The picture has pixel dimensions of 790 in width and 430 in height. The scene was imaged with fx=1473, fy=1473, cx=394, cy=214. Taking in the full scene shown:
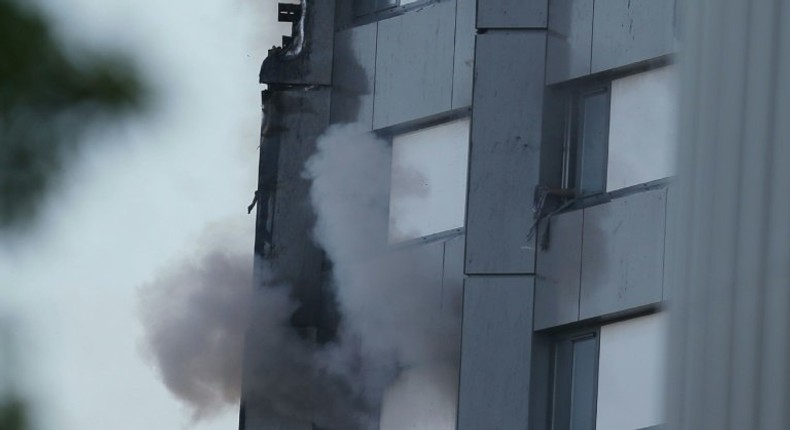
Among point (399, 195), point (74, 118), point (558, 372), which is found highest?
point (399, 195)

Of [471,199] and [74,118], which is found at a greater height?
[471,199]

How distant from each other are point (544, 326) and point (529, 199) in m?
1.33

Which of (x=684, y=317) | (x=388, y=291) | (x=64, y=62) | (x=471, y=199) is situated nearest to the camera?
(x=64, y=62)

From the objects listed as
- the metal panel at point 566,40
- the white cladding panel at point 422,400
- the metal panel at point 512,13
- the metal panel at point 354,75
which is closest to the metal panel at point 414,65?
the metal panel at point 354,75

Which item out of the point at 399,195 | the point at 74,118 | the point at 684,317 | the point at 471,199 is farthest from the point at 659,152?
the point at 74,118

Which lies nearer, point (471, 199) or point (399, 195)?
point (471, 199)

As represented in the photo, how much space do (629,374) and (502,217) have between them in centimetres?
210

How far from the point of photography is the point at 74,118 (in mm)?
2336

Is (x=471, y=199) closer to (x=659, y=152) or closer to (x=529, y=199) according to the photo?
(x=529, y=199)

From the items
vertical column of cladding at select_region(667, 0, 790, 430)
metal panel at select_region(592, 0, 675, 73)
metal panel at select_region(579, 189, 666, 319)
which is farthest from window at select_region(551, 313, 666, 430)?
vertical column of cladding at select_region(667, 0, 790, 430)

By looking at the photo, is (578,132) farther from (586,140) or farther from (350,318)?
(350,318)

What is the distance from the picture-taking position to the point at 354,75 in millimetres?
17953

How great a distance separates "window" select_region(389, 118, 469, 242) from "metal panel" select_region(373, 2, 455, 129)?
0.97ft

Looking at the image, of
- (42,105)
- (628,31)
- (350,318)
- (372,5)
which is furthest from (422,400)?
(42,105)
